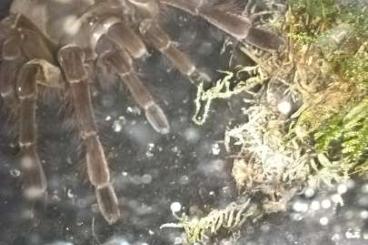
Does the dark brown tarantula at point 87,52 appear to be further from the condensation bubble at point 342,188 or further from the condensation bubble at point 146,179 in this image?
the condensation bubble at point 342,188

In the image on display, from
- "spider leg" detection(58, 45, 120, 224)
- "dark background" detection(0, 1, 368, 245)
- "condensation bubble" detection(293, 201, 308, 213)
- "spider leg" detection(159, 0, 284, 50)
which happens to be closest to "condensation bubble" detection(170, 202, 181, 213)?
"dark background" detection(0, 1, 368, 245)

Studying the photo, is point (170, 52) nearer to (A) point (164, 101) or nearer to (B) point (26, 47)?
(A) point (164, 101)

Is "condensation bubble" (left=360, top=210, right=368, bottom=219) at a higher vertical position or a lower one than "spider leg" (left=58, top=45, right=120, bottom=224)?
lower

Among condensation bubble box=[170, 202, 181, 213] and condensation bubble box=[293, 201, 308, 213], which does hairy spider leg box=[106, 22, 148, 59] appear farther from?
condensation bubble box=[293, 201, 308, 213]

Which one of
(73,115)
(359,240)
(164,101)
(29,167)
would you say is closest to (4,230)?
(29,167)

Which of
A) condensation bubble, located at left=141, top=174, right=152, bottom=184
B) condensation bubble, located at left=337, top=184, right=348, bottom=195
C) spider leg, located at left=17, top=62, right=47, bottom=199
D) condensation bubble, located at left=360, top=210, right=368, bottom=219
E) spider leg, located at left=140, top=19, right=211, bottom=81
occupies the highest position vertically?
spider leg, located at left=140, top=19, right=211, bottom=81

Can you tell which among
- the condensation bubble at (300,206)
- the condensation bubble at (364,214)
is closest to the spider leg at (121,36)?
the condensation bubble at (300,206)
